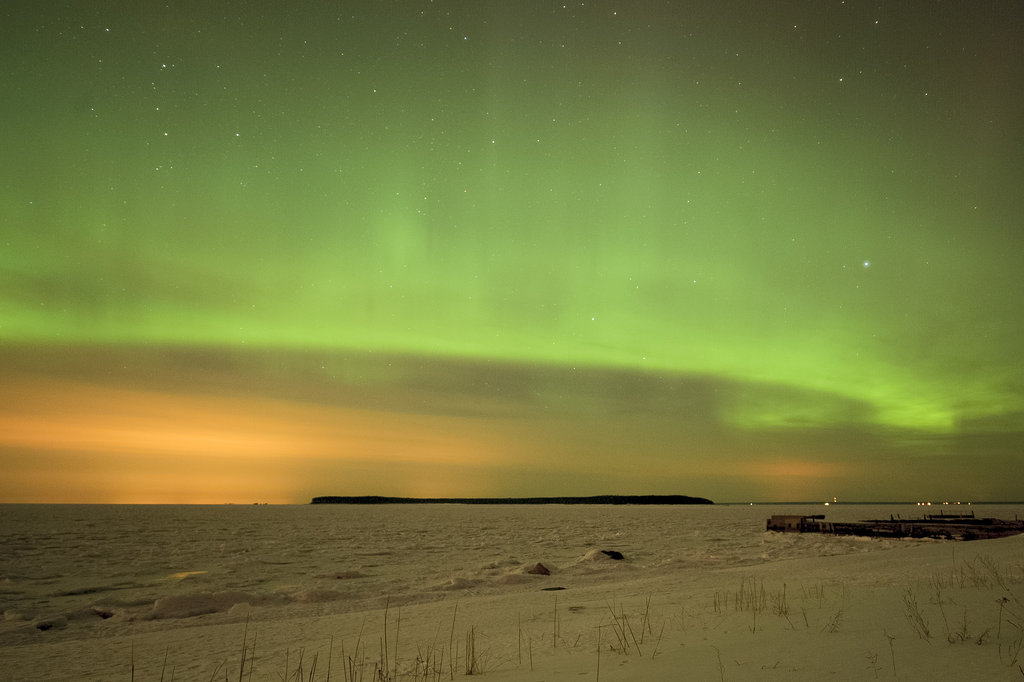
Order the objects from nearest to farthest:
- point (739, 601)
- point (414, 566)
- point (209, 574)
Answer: point (739, 601) < point (209, 574) < point (414, 566)

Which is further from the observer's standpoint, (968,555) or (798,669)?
(968,555)

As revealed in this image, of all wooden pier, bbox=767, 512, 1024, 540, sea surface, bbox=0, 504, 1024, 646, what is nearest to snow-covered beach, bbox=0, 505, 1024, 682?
sea surface, bbox=0, 504, 1024, 646

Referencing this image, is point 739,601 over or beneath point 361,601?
over

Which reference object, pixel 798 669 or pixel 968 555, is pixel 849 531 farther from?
pixel 798 669

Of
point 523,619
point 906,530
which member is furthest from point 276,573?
point 906,530

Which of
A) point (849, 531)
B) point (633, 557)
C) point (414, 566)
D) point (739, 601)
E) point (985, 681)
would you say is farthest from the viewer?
point (849, 531)

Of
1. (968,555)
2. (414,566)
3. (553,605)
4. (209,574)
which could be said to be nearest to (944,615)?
(553,605)

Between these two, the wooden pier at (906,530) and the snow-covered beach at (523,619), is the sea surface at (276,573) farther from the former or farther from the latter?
Answer: the wooden pier at (906,530)

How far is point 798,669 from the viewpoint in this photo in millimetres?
6859

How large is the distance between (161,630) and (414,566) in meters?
15.3

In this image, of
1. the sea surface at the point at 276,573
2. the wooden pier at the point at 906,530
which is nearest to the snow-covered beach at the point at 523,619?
the sea surface at the point at 276,573

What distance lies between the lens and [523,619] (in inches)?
569

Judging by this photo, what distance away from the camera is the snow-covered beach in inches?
308

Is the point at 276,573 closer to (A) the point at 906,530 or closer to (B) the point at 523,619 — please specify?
(B) the point at 523,619
